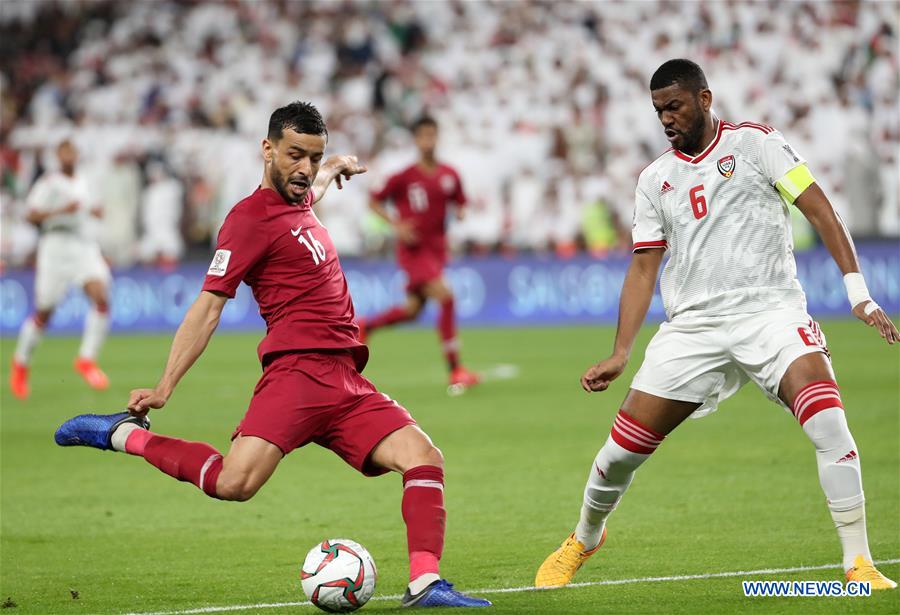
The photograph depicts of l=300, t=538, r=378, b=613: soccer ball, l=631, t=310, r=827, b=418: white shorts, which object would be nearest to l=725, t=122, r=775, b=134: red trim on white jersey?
l=631, t=310, r=827, b=418: white shorts

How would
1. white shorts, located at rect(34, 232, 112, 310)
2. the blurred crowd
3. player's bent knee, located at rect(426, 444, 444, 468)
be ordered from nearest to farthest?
player's bent knee, located at rect(426, 444, 444, 468) → white shorts, located at rect(34, 232, 112, 310) → the blurred crowd

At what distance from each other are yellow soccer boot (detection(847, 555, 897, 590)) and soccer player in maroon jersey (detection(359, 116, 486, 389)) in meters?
9.57

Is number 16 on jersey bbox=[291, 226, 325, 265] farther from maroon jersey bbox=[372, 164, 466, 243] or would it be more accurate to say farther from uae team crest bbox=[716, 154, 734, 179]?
maroon jersey bbox=[372, 164, 466, 243]

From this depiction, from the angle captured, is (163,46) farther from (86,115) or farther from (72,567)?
(72,567)

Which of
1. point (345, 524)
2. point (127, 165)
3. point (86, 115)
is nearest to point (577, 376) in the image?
point (345, 524)

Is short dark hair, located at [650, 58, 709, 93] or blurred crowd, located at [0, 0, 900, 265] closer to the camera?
short dark hair, located at [650, 58, 709, 93]

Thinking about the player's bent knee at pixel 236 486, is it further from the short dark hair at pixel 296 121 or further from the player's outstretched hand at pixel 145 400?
the short dark hair at pixel 296 121

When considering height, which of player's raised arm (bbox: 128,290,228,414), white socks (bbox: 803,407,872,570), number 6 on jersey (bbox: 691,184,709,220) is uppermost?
number 6 on jersey (bbox: 691,184,709,220)

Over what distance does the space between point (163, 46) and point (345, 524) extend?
23.8 m

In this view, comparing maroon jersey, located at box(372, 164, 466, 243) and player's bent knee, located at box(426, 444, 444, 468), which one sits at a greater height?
maroon jersey, located at box(372, 164, 466, 243)

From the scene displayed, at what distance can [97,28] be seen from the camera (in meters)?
31.4

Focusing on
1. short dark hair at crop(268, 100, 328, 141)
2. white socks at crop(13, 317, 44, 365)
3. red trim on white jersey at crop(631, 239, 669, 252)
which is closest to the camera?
short dark hair at crop(268, 100, 328, 141)

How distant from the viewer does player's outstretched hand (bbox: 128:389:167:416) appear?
5.80 m

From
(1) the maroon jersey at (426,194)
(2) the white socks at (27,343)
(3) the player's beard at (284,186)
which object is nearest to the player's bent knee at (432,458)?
(3) the player's beard at (284,186)
